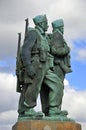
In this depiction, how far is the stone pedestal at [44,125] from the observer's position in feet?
44.8

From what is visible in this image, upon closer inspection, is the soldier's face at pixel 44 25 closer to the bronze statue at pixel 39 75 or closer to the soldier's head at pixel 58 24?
the bronze statue at pixel 39 75

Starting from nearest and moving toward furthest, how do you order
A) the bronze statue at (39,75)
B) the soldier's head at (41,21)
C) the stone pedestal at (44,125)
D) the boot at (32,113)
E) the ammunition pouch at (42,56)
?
the stone pedestal at (44,125), the boot at (32,113), the bronze statue at (39,75), the ammunition pouch at (42,56), the soldier's head at (41,21)

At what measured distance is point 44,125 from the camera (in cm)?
1373

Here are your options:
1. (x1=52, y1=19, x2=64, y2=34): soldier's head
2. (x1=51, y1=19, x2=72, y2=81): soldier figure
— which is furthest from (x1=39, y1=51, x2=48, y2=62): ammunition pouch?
(x1=52, y1=19, x2=64, y2=34): soldier's head

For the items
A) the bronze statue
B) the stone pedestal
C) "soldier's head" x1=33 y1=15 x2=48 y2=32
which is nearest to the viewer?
the stone pedestal

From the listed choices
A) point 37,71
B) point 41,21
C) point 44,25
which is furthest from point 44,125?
point 41,21

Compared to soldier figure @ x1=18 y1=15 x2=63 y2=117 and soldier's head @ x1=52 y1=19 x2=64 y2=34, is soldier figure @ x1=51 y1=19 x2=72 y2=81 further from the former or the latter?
soldier figure @ x1=18 y1=15 x2=63 y2=117

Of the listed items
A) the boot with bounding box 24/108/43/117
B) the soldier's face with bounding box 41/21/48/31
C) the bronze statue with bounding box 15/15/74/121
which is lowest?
the boot with bounding box 24/108/43/117

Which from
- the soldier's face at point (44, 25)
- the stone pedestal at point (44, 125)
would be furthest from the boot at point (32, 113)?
the soldier's face at point (44, 25)

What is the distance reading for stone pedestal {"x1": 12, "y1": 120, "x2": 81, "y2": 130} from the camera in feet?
44.8

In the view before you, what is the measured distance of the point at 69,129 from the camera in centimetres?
1397

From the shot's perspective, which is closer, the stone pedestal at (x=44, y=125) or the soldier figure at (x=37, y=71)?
the stone pedestal at (x=44, y=125)

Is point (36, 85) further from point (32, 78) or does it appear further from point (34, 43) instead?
point (34, 43)

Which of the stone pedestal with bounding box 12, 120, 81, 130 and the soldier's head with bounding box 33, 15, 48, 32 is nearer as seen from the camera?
the stone pedestal with bounding box 12, 120, 81, 130
